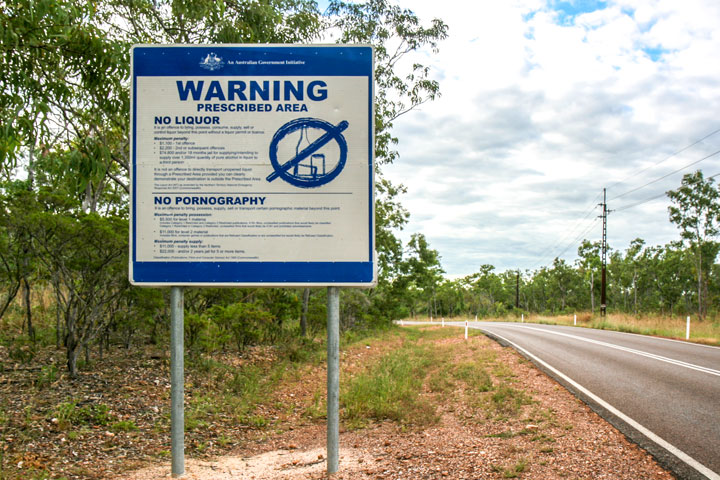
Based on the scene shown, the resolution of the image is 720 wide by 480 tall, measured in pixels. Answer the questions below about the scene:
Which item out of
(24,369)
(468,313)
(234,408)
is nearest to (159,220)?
(234,408)

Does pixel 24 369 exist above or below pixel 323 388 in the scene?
above

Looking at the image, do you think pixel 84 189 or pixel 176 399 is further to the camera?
pixel 84 189

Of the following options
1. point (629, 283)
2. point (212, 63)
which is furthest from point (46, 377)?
point (629, 283)

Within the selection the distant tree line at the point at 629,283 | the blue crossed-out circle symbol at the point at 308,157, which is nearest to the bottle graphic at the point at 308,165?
the blue crossed-out circle symbol at the point at 308,157

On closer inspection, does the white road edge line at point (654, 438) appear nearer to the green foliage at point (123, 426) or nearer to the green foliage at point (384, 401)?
the green foliage at point (384, 401)

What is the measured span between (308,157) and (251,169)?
20.2 inches

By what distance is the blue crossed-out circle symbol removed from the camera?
4.49m

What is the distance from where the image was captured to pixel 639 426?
5.93 meters

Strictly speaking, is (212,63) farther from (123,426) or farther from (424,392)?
(424,392)

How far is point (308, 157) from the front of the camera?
4477 mm

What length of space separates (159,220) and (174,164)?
508 mm

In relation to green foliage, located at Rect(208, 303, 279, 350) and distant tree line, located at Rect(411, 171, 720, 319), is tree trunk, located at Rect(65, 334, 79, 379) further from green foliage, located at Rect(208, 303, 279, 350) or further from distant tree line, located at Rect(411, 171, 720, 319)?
distant tree line, located at Rect(411, 171, 720, 319)

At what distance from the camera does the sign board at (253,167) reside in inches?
176

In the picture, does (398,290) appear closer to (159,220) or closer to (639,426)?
(639,426)
